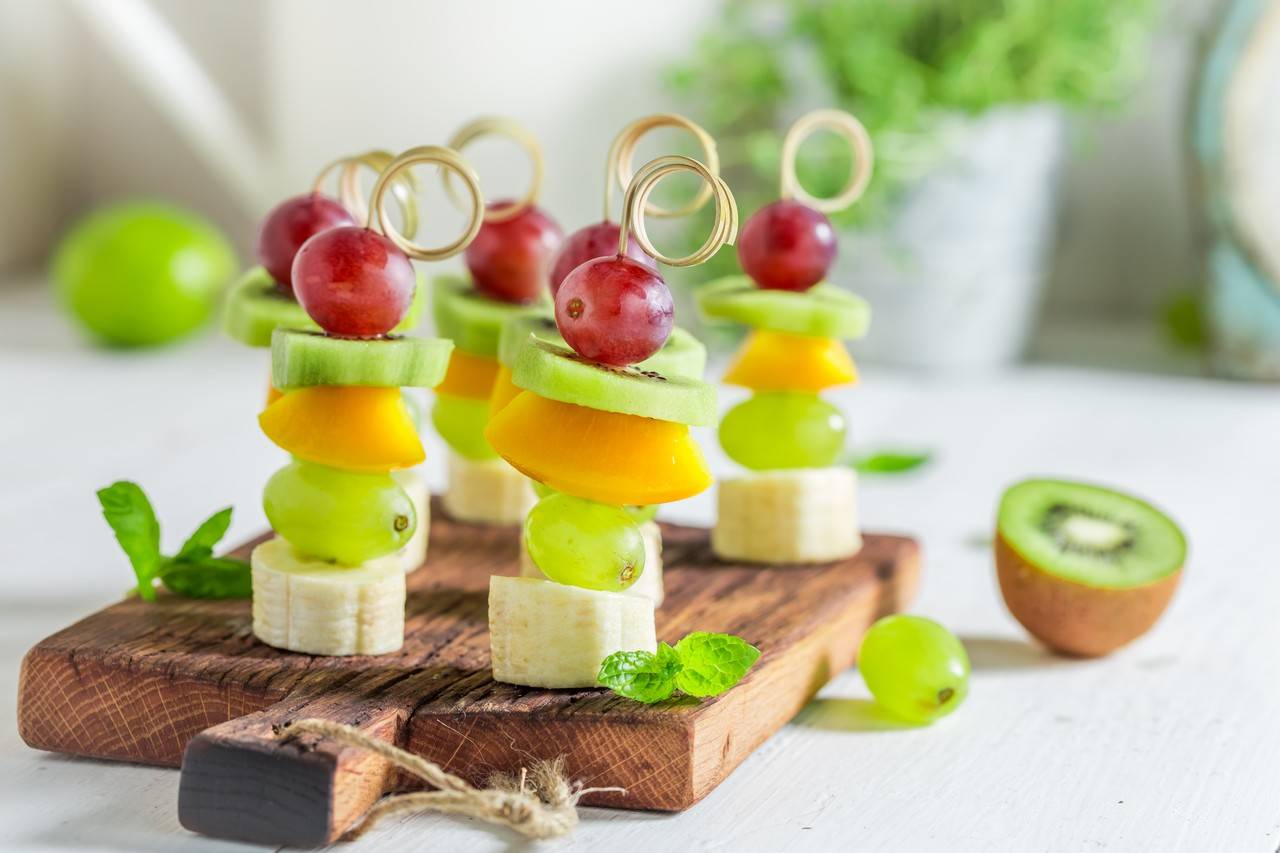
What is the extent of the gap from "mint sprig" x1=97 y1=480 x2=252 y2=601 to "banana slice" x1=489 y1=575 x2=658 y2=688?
0.85 ft

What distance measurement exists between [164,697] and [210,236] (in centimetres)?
157

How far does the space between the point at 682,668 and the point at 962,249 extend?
1473 mm

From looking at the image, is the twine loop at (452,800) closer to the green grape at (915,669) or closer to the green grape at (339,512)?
the green grape at (339,512)

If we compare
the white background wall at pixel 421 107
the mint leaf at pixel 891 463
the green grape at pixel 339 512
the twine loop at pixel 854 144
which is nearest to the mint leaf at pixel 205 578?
the green grape at pixel 339 512

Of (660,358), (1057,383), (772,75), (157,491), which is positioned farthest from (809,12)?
(660,358)

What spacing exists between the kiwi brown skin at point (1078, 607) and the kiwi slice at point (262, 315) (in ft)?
1.65

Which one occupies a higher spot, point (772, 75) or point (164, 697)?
point (772, 75)

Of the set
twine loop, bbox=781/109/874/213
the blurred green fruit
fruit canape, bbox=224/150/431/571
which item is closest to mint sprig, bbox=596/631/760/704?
fruit canape, bbox=224/150/431/571

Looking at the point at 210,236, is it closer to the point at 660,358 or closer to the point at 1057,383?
the point at 1057,383

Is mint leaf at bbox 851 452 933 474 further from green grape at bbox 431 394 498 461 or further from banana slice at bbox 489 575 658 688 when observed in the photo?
banana slice at bbox 489 575 658 688

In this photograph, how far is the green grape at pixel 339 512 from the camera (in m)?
1.15

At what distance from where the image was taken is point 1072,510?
1.38 m

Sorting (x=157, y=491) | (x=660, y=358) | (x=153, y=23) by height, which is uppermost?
(x=153, y=23)

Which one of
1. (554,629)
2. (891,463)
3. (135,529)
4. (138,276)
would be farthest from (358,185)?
(138,276)
